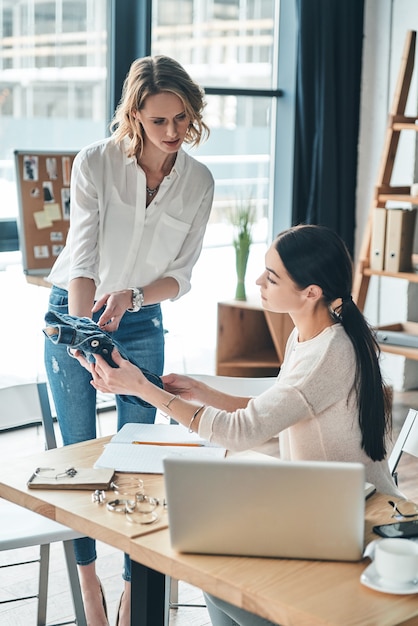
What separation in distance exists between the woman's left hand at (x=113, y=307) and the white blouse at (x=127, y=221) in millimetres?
127

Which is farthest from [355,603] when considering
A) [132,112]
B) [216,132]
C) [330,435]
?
[216,132]

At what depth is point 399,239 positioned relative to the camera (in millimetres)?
4781

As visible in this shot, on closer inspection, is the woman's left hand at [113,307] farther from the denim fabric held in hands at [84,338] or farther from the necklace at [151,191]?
the necklace at [151,191]

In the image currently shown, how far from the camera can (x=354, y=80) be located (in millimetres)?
5512

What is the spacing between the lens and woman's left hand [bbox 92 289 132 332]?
2455 mm

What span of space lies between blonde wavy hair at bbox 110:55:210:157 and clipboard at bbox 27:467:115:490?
98cm

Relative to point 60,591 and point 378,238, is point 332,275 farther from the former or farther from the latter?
point 378,238

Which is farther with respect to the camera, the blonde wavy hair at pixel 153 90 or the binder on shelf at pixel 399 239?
the binder on shelf at pixel 399 239

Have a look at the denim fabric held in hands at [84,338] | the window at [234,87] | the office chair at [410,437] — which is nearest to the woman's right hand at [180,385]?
the denim fabric held in hands at [84,338]

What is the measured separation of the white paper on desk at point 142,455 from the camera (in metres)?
2.00

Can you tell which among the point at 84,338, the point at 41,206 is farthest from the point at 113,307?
the point at 41,206

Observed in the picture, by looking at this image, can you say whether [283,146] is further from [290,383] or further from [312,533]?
[312,533]

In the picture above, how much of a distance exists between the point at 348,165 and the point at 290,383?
12.2ft

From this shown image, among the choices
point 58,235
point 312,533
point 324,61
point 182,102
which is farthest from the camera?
point 324,61
